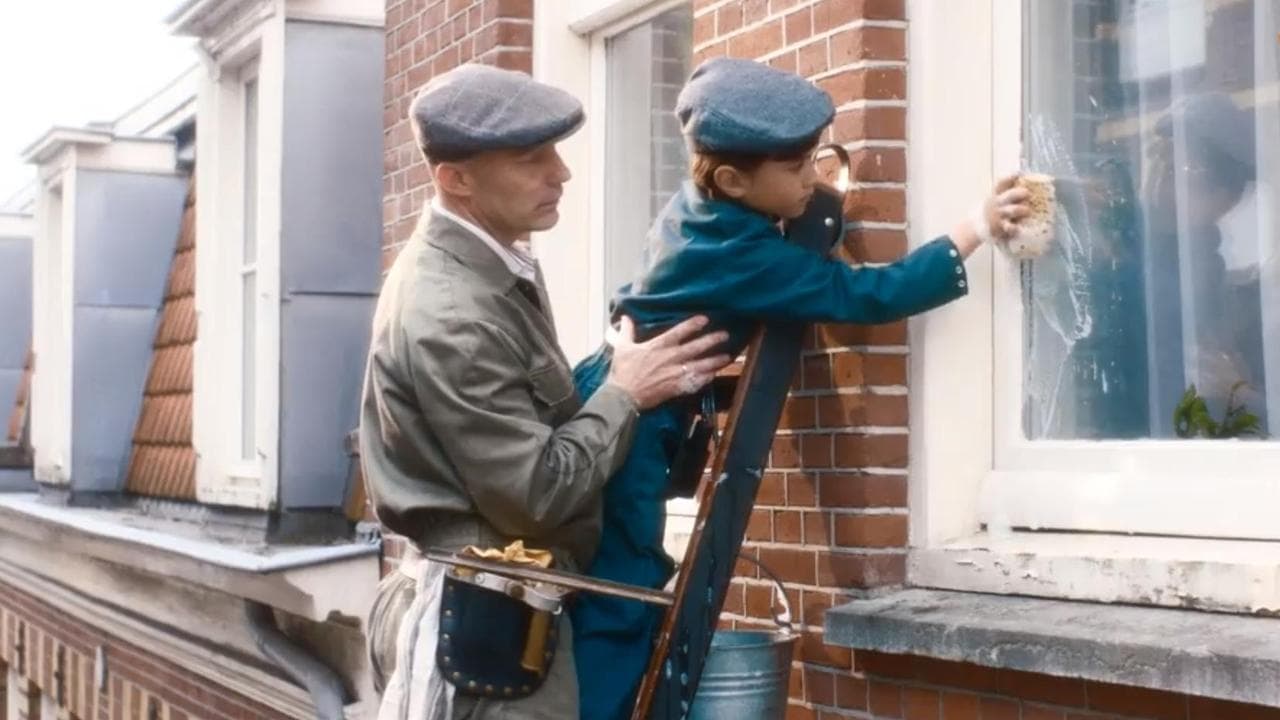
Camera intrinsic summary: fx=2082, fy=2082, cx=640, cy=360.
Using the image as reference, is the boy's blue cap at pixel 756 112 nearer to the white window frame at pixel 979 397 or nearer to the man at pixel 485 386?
the man at pixel 485 386

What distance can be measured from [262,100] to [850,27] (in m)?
4.17

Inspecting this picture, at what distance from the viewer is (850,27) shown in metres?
4.05

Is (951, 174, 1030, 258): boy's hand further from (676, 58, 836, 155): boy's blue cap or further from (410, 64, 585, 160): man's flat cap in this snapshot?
(410, 64, 585, 160): man's flat cap

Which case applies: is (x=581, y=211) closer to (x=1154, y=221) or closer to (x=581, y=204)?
(x=581, y=204)

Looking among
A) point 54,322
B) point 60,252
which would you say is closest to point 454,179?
point 54,322

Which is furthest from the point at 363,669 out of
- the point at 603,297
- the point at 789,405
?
the point at 789,405

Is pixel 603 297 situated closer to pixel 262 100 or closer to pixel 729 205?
pixel 729 205

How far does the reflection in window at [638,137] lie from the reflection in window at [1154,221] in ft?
5.14

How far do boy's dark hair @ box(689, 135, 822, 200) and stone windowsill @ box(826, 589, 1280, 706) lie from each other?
84cm

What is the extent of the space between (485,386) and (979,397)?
106 centimetres

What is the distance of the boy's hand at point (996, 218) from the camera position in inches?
147

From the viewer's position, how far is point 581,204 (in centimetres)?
565

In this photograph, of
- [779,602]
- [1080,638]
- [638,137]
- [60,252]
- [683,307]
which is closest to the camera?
[1080,638]

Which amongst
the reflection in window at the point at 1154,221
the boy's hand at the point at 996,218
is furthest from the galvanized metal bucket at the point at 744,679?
the boy's hand at the point at 996,218
